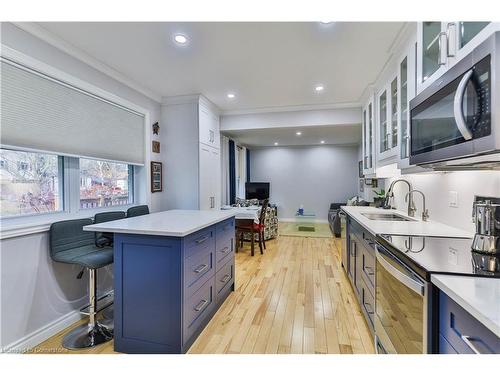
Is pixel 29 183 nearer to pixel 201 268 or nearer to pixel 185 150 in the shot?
pixel 201 268

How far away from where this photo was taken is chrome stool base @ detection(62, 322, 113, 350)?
1.92 m

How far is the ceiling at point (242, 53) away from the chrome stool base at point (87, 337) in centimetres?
249

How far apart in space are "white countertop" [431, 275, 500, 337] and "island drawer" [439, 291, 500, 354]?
0.05m

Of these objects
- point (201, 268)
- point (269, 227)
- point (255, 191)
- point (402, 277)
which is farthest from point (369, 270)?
point (255, 191)

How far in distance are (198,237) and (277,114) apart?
123 inches

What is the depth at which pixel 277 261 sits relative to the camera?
3.95 metres

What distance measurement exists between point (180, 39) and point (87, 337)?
8.70 feet

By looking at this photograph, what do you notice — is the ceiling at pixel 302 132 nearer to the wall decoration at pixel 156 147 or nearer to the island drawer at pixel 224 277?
the wall decoration at pixel 156 147

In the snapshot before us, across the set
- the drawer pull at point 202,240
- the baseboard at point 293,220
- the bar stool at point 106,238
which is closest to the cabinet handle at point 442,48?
the drawer pull at point 202,240

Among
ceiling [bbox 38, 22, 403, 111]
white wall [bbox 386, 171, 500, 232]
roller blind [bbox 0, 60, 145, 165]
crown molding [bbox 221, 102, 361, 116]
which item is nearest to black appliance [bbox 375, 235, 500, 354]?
white wall [bbox 386, 171, 500, 232]

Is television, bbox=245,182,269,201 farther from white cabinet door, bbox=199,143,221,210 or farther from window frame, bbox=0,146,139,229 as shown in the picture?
window frame, bbox=0,146,139,229

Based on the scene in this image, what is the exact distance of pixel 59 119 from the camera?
86.2 inches

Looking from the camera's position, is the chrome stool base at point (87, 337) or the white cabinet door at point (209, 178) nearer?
the chrome stool base at point (87, 337)

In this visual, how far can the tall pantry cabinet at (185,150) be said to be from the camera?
3.71 m
